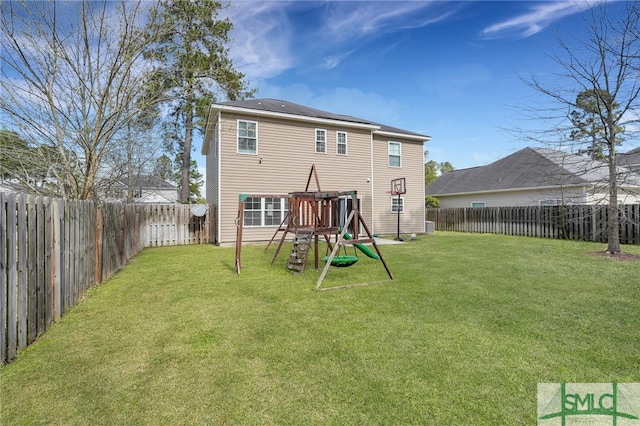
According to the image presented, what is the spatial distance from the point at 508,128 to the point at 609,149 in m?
2.71

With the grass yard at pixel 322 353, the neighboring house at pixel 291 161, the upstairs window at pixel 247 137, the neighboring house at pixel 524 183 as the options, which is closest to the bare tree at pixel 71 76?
the grass yard at pixel 322 353

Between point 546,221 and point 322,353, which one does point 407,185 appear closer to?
point 546,221

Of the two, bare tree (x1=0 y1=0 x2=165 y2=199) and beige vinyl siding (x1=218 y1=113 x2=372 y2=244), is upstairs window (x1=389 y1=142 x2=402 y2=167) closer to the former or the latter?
beige vinyl siding (x1=218 y1=113 x2=372 y2=244)

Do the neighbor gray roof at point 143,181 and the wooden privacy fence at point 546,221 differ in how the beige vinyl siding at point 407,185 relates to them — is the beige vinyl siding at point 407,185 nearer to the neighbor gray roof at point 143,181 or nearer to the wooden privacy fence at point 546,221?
the wooden privacy fence at point 546,221

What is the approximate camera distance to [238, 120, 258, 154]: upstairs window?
12.3m

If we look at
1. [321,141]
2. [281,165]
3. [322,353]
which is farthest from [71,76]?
[321,141]

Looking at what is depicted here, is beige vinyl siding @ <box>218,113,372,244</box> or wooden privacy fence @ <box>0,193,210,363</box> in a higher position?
beige vinyl siding @ <box>218,113,372,244</box>

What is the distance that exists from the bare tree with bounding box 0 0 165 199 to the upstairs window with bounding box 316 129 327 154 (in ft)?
28.0

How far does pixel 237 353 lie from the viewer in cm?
307

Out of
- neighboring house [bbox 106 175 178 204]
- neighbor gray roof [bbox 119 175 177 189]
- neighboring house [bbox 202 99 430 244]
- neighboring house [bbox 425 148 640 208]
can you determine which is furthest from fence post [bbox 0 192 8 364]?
neighboring house [bbox 425 148 640 208]

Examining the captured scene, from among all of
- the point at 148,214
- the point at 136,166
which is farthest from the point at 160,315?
the point at 136,166

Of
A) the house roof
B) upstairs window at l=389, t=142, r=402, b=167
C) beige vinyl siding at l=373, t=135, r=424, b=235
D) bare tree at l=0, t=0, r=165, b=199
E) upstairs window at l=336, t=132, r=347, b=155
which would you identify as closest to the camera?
bare tree at l=0, t=0, r=165, b=199

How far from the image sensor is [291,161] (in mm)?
13383

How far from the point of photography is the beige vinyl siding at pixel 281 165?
12133mm
